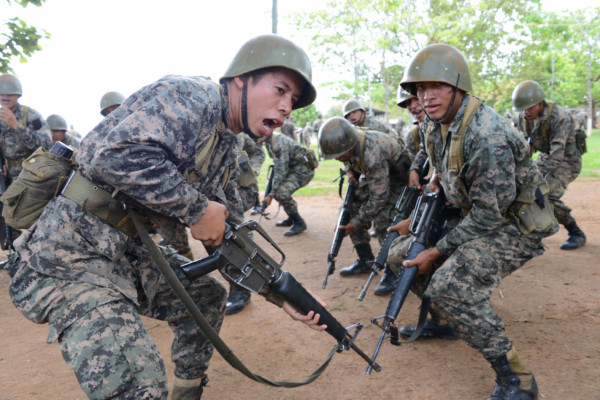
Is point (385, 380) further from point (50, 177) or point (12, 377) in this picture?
point (12, 377)

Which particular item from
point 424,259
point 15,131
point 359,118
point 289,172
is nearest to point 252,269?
point 424,259

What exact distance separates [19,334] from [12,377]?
937mm

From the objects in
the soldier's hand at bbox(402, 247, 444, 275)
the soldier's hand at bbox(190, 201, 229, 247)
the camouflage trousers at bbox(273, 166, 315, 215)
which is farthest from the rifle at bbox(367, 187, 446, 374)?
the camouflage trousers at bbox(273, 166, 315, 215)

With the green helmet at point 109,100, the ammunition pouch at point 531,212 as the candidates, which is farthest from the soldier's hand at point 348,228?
the green helmet at point 109,100

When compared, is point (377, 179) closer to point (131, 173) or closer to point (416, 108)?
point (416, 108)

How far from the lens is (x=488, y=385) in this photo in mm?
3021

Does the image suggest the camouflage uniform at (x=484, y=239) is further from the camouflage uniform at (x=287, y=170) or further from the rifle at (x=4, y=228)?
the rifle at (x=4, y=228)

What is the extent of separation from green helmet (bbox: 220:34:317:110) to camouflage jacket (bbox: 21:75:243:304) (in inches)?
9.1

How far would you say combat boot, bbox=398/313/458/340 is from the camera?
150 inches

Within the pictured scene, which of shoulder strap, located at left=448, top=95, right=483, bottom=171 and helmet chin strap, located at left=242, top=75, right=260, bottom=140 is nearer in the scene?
helmet chin strap, located at left=242, top=75, right=260, bottom=140

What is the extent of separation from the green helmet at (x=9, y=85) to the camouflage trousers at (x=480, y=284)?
19.8 feet

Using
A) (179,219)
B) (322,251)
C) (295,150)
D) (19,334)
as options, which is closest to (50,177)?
(179,219)

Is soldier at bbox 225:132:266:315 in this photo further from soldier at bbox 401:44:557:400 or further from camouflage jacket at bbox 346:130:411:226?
soldier at bbox 401:44:557:400

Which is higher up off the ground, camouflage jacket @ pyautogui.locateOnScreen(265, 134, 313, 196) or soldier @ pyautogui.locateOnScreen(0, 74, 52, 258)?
soldier @ pyautogui.locateOnScreen(0, 74, 52, 258)
